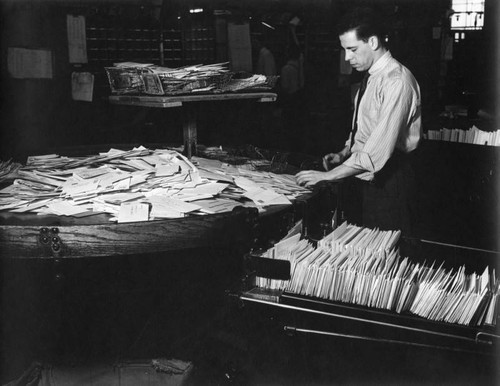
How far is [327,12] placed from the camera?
455 centimetres

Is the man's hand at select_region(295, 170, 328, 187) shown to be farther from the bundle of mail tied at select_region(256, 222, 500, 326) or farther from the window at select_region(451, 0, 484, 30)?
the window at select_region(451, 0, 484, 30)

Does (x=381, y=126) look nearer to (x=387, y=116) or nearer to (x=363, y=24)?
(x=387, y=116)

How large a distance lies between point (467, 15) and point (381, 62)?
16.3 feet

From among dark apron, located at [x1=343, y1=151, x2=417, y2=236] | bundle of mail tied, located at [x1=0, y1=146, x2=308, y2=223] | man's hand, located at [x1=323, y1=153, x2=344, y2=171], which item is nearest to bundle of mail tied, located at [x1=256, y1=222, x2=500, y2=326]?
bundle of mail tied, located at [x1=0, y1=146, x2=308, y2=223]

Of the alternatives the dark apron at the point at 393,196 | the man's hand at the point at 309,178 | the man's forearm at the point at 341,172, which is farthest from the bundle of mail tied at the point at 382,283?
the dark apron at the point at 393,196

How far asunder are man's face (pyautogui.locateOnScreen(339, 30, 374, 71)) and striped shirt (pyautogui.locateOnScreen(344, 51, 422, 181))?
0.14 ft

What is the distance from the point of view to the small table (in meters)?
2.25

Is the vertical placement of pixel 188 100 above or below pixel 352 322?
above

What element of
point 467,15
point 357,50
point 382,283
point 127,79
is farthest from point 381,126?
point 467,15

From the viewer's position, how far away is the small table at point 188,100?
225cm

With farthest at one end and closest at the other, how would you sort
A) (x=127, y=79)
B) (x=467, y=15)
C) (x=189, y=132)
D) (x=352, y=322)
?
(x=467, y=15) < (x=189, y=132) < (x=127, y=79) < (x=352, y=322)

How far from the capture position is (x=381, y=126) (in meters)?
2.61

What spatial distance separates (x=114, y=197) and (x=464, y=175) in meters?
3.03

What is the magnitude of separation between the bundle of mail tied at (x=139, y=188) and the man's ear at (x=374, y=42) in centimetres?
87
